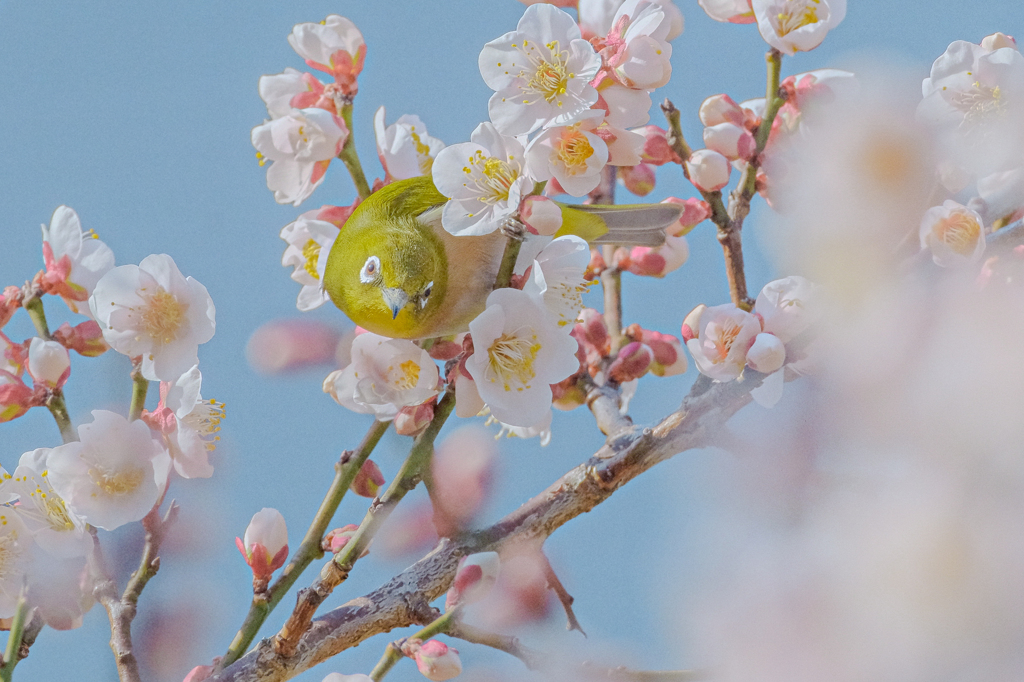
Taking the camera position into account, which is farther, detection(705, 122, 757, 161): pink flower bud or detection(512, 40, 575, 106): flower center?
detection(705, 122, 757, 161): pink flower bud

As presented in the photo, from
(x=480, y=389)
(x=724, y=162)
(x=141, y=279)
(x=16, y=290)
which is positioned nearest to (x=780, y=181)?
(x=724, y=162)

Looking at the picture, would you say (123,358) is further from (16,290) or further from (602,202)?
(602,202)

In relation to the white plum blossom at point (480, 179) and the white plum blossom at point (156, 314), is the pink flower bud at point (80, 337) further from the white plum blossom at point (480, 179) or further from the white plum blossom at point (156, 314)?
the white plum blossom at point (480, 179)

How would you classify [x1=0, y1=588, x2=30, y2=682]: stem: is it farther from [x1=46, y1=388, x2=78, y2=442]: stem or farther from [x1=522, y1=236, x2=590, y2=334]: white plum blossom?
[x1=522, y1=236, x2=590, y2=334]: white plum blossom

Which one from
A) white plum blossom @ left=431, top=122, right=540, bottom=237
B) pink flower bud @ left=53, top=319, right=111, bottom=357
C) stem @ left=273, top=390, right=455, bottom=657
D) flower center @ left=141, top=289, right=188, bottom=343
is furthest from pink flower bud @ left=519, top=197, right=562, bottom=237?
pink flower bud @ left=53, top=319, right=111, bottom=357

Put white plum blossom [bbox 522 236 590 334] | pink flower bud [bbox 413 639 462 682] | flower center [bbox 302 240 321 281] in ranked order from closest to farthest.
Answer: white plum blossom [bbox 522 236 590 334] < pink flower bud [bbox 413 639 462 682] < flower center [bbox 302 240 321 281]
